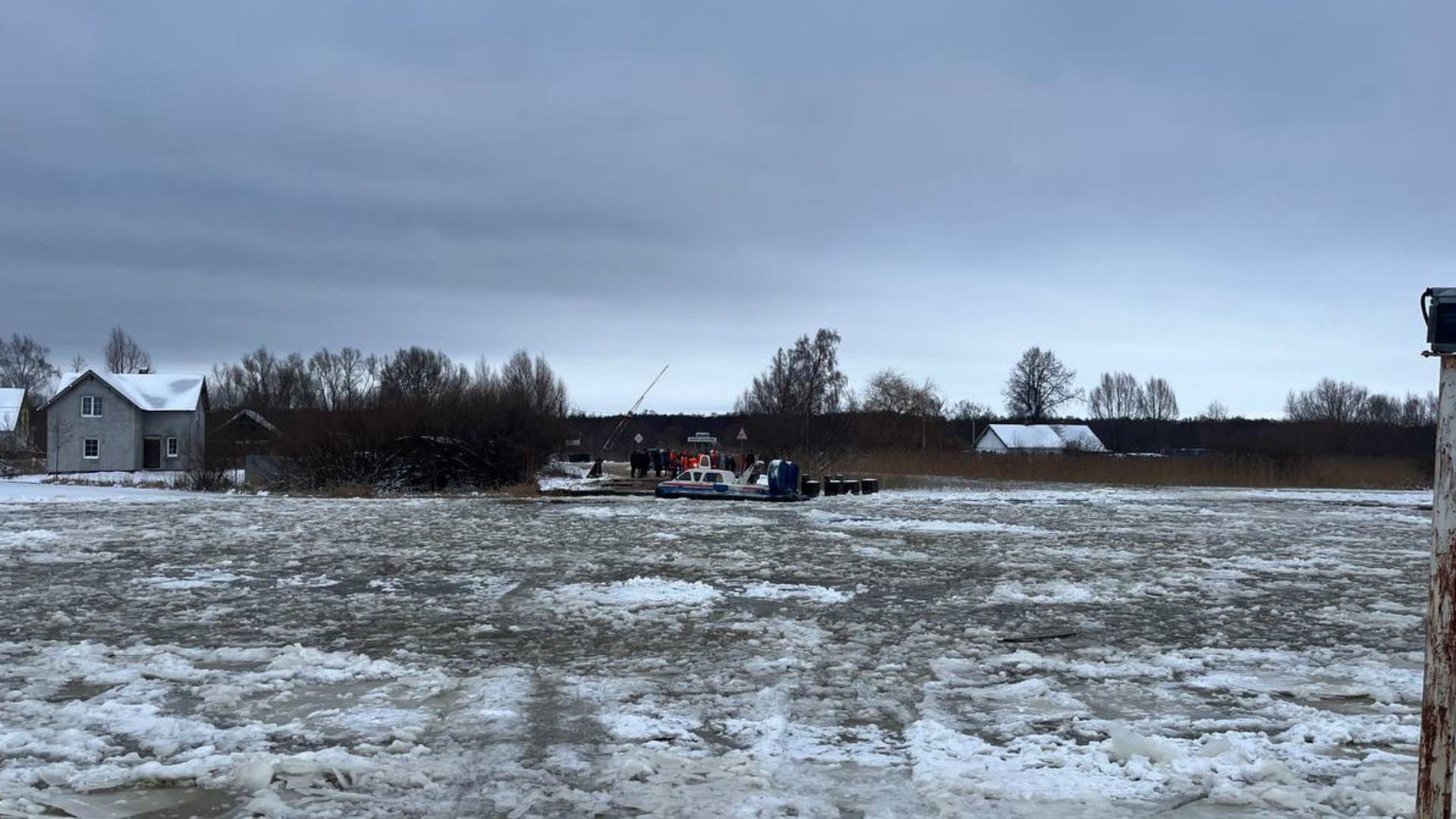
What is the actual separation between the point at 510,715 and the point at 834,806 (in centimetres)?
248

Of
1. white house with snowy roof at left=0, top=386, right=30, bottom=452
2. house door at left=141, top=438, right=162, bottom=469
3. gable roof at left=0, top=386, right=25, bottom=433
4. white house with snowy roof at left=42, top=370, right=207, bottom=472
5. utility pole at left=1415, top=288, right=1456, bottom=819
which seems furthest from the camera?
gable roof at left=0, top=386, right=25, bottom=433

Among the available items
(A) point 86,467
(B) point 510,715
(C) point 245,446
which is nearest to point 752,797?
(B) point 510,715

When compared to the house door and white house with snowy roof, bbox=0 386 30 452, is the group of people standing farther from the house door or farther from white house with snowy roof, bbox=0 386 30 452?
white house with snowy roof, bbox=0 386 30 452

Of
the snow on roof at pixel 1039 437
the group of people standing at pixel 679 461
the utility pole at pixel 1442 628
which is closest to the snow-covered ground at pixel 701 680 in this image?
the utility pole at pixel 1442 628

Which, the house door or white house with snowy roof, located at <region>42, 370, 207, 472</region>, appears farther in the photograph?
the house door

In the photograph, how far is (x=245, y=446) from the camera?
136 feet

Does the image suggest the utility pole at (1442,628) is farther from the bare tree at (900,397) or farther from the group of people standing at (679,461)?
the bare tree at (900,397)

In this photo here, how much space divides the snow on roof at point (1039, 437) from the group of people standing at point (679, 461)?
65.8m

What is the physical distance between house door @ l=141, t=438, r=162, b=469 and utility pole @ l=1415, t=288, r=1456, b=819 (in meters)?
67.2

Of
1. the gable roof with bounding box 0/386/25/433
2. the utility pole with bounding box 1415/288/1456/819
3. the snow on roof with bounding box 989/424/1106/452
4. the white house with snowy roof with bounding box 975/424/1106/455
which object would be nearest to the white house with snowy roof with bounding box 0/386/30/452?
the gable roof with bounding box 0/386/25/433

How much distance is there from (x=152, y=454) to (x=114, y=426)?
2895 mm

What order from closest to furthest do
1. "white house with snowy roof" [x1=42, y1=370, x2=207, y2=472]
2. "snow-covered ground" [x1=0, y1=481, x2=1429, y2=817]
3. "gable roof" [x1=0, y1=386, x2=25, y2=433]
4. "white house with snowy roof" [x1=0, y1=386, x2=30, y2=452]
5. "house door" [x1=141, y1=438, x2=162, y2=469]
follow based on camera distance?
"snow-covered ground" [x1=0, y1=481, x2=1429, y2=817], "white house with snowy roof" [x1=42, y1=370, x2=207, y2=472], "house door" [x1=141, y1=438, x2=162, y2=469], "white house with snowy roof" [x1=0, y1=386, x2=30, y2=452], "gable roof" [x1=0, y1=386, x2=25, y2=433]

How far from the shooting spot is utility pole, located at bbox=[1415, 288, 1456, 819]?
386 cm

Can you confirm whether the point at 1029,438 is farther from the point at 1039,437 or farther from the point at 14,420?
the point at 14,420
